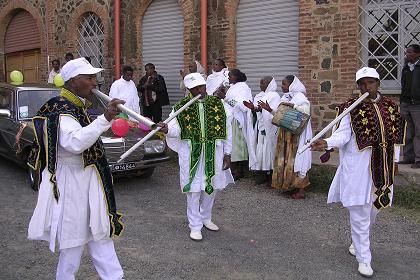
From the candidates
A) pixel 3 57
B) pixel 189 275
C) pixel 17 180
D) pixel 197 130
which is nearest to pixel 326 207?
pixel 197 130

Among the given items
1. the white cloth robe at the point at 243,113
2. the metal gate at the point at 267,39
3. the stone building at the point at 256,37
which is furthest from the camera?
the metal gate at the point at 267,39

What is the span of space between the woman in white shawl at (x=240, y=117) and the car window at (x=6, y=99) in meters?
3.52

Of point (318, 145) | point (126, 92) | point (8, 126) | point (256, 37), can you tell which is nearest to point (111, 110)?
point (318, 145)

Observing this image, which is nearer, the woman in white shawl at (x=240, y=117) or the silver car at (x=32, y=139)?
the silver car at (x=32, y=139)

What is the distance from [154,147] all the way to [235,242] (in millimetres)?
2775

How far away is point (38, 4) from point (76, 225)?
1422 cm

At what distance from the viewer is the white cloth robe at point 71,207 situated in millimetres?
3248

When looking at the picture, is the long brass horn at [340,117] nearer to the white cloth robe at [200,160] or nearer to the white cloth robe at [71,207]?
the white cloth robe at [200,160]

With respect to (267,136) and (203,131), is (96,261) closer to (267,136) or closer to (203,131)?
(203,131)

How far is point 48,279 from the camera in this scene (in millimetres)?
4238

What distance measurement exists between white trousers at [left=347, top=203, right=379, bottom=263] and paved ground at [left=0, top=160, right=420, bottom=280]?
20cm

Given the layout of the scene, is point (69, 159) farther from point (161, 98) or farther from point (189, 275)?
point (161, 98)

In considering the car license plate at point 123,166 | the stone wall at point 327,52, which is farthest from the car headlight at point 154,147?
the stone wall at point 327,52

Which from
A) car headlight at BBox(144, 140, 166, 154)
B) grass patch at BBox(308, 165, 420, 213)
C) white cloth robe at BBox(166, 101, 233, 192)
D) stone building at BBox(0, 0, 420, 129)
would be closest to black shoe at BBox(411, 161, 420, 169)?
grass patch at BBox(308, 165, 420, 213)
